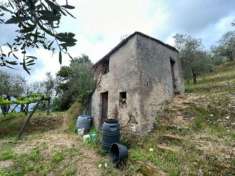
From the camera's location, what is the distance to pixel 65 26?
1.11 meters

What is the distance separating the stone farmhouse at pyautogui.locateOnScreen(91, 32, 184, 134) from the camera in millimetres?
6328

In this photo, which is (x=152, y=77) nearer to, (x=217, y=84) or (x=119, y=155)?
(x=119, y=155)

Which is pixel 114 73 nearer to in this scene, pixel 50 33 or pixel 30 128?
pixel 30 128

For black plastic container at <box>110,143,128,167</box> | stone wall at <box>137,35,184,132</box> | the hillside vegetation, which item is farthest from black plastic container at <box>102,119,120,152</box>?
stone wall at <box>137,35,184,132</box>

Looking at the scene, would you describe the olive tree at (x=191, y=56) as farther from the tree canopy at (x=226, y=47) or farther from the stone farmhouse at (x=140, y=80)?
the tree canopy at (x=226, y=47)

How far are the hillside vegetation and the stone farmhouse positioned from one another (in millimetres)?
510

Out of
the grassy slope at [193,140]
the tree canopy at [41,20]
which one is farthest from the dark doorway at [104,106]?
the tree canopy at [41,20]

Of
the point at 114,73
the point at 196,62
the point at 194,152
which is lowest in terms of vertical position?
the point at 194,152

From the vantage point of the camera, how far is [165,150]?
16.5ft

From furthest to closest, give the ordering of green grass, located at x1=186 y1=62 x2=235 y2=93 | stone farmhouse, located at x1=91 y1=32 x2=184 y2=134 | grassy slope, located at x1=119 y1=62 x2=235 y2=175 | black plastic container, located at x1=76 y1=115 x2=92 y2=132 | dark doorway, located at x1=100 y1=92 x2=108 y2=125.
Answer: green grass, located at x1=186 y1=62 x2=235 y2=93
dark doorway, located at x1=100 y1=92 x2=108 y2=125
black plastic container, located at x1=76 y1=115 x2=92 y2=132
stone farmhouse, located at x1=91 y1=32 x2=184 y2=134
grassy slope, located at x1=119 y1=62 x2=235 y2=175

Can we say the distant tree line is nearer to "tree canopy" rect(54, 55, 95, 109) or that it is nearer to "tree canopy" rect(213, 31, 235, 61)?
"tree canopy" rect(54, 55, 95, 109)

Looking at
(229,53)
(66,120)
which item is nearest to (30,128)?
(66,120)

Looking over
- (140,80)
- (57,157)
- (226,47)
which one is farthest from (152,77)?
(226,47)

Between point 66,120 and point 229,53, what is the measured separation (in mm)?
22777
